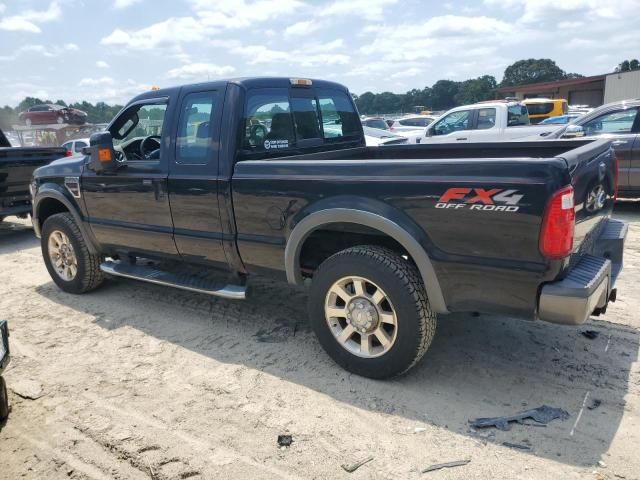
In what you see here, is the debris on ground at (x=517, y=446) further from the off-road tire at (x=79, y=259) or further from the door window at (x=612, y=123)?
the door window at (x=612, y=123)

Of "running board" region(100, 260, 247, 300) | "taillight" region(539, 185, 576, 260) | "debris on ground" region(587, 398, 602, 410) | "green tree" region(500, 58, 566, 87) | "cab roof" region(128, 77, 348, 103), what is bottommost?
"debris on ground" region(587, 398, 602, 410)

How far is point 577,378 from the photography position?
3.35m

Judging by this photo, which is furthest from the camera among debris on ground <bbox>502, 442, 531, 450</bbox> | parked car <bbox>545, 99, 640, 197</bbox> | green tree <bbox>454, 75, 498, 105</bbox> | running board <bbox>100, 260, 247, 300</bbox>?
green tree <bbox>454, 75, 498, 105</bbox>

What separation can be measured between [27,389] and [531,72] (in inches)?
3749

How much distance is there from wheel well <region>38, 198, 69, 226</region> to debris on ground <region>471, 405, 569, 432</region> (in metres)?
4.65

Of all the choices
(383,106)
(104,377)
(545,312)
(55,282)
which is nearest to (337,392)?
(545,312)

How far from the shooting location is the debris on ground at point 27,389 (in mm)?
3480

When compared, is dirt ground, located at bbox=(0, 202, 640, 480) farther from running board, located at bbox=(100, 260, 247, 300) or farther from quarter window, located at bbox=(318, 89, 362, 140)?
quarter window, located at bbox=(318, 89, 362, 140)

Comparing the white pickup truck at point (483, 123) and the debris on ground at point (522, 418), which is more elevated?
the white pickup truck at point (483, 123)

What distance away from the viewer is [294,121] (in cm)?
445

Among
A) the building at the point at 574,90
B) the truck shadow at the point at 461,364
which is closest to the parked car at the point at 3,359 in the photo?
the truck shadow at the point at 461,364

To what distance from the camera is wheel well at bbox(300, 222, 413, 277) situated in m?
3.45

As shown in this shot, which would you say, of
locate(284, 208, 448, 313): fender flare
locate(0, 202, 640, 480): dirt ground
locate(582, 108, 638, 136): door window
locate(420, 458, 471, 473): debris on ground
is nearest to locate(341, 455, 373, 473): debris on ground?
locate(0, 202, 640, 480): dirt ground

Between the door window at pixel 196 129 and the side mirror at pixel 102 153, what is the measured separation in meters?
0.75
